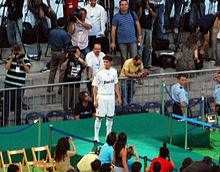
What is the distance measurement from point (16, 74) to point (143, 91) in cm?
380

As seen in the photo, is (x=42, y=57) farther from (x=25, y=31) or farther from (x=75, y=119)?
(x=75, y=119)

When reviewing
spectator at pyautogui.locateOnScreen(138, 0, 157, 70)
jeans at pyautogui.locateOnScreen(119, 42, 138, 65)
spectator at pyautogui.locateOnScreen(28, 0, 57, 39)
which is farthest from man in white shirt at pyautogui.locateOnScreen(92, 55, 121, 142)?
spectator at pyautogui.locateOnScreen(28, 0, 57, 39)

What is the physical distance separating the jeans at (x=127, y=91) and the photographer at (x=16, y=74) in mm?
2628

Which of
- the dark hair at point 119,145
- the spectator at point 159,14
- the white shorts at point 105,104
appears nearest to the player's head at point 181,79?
the white shorts at point 105,104

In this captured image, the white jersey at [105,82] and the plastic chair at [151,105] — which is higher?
the white jersey at [105,82]

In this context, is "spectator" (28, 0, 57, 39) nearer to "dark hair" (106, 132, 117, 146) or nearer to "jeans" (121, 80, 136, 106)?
"jeans" (121, 80, 136, 106)

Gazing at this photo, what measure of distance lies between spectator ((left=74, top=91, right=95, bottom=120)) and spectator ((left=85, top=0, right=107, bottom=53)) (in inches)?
94.8

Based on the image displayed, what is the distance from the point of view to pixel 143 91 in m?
19.9

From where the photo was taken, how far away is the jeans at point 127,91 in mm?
18922

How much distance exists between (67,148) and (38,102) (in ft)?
15.5

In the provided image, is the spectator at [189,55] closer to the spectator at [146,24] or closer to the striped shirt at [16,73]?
the spectator at [146,24]

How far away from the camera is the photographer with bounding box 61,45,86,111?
720 inches

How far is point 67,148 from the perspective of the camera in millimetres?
14094

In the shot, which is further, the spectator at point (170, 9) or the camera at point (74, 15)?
the spectator at point (170, 9)
